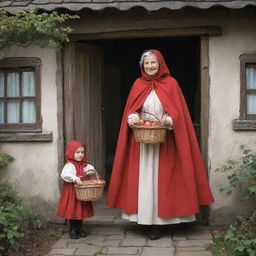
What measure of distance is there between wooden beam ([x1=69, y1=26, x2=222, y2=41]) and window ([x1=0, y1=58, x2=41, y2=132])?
885mm

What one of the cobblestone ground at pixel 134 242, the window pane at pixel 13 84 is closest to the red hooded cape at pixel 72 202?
the cobblestone ground at pixel 134 242

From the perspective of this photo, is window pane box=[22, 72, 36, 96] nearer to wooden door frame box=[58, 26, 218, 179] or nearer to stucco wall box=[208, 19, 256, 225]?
wooden door frame box=[58, 26, 218, 179]

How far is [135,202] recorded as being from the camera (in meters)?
5.91

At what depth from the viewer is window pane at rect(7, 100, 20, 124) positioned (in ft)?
21.9

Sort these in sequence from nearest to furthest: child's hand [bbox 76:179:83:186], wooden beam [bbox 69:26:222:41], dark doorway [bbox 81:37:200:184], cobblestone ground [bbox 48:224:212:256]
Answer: cobblestone ground [bbox 48:224:212:256] → child's hand [bbox 76:179:83:186] → wooden beam [bbox 69:26:222:41] → dark doorway [bbox 81:37:200:184]

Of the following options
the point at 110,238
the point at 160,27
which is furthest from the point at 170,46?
the point at 110,238

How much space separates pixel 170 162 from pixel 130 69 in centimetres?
574

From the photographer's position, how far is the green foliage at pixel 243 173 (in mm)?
5703

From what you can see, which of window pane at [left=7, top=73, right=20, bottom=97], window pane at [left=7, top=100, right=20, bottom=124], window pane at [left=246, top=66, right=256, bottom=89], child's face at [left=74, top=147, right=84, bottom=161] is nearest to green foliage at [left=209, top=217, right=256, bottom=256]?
window pane at [left=246, top=66, right=256, bottom=89]

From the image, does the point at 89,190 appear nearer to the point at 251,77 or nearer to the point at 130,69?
the point at 251,77

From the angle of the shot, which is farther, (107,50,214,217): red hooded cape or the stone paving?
(107,50,214,217): red hooded cape

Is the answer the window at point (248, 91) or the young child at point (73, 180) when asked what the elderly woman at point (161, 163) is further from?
the window at point (248, 91)

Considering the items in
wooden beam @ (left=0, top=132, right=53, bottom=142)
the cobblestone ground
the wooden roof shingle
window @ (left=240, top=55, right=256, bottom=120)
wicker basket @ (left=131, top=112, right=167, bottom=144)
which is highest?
the wooden roof shingle

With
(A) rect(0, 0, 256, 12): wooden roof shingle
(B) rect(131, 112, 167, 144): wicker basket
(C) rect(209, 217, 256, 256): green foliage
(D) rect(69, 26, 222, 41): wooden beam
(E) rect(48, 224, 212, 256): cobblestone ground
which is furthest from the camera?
(D) rect(69, 26, 222, 41): wooden beam
